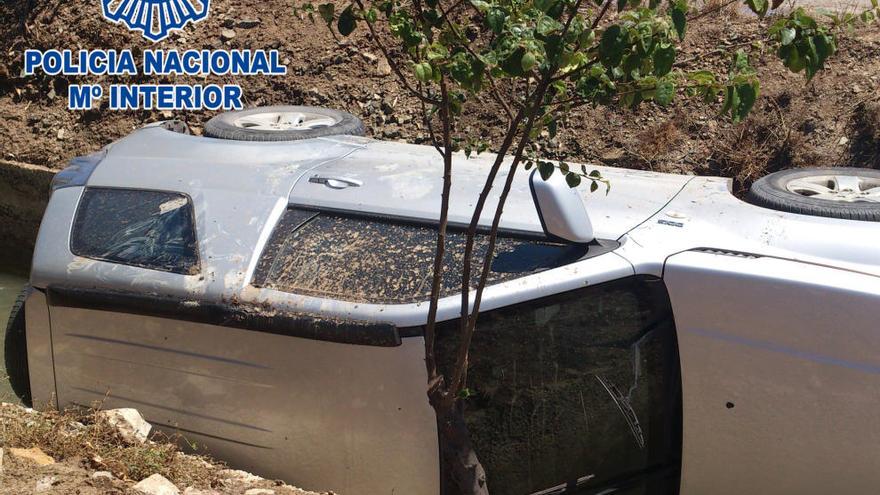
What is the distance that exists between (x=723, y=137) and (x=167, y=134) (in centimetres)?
425

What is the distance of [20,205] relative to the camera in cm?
835

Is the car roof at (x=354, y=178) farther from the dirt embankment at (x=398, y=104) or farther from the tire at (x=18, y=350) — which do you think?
the dirt embankment at (x=398, y=104)

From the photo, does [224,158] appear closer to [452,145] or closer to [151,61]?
[452,145]

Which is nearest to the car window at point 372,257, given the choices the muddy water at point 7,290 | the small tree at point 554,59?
the small tree at point 554,59

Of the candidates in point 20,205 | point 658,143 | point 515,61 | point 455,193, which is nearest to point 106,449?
point 455,193

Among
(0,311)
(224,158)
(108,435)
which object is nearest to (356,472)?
(108,435)

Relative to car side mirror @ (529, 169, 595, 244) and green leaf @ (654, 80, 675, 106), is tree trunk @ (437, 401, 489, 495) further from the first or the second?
green leaf @ (654, 80, 675, 106)

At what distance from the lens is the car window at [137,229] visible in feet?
11.8

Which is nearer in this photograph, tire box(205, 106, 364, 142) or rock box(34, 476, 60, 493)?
rock box(34, 476, 60, 493)

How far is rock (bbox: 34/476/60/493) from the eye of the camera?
314 centimetres

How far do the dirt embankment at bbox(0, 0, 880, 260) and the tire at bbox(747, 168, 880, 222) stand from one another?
203 centimetres

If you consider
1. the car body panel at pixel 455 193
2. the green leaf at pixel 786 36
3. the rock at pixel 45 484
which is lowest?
the rock at pixel 45 484

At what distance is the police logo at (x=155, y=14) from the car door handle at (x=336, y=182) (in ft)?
20.7

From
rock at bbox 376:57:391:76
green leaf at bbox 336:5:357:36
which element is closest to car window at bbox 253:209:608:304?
green leaf at bbox 336:5:357:36
